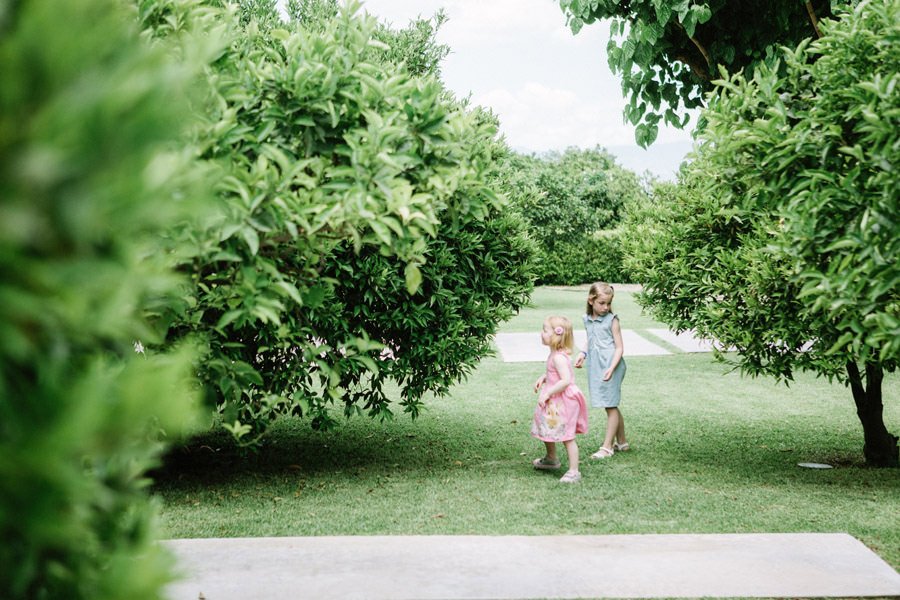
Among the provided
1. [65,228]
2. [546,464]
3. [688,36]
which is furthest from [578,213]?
[65,228]

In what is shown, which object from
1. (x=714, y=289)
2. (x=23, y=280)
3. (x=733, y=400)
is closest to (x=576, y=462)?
(x=714, y=289)

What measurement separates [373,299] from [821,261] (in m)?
3.60

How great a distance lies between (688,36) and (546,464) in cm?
491

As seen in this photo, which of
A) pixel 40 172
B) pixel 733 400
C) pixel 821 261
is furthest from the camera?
pixel 733 400

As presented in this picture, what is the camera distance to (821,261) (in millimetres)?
4711

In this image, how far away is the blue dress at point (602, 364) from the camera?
8.04 metres

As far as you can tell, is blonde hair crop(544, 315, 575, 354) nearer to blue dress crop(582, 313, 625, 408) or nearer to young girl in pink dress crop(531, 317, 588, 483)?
young girl in pink dress crop(531, 317, 588, 483)

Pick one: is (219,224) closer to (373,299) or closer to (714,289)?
(373,299)

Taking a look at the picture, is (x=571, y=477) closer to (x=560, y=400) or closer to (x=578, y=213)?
(x=560, y=400)

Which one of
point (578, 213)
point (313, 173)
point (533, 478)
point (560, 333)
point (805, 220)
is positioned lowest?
point (533, 478)

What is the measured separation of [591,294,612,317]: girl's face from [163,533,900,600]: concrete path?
322 cm

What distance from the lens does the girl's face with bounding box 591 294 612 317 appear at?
8070 millimetres

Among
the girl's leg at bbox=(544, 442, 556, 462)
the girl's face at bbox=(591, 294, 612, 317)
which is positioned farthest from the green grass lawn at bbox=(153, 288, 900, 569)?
Result: the girl's face at bbox=(591, 294, 612, 317)

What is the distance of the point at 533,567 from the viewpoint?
15.3 ft
